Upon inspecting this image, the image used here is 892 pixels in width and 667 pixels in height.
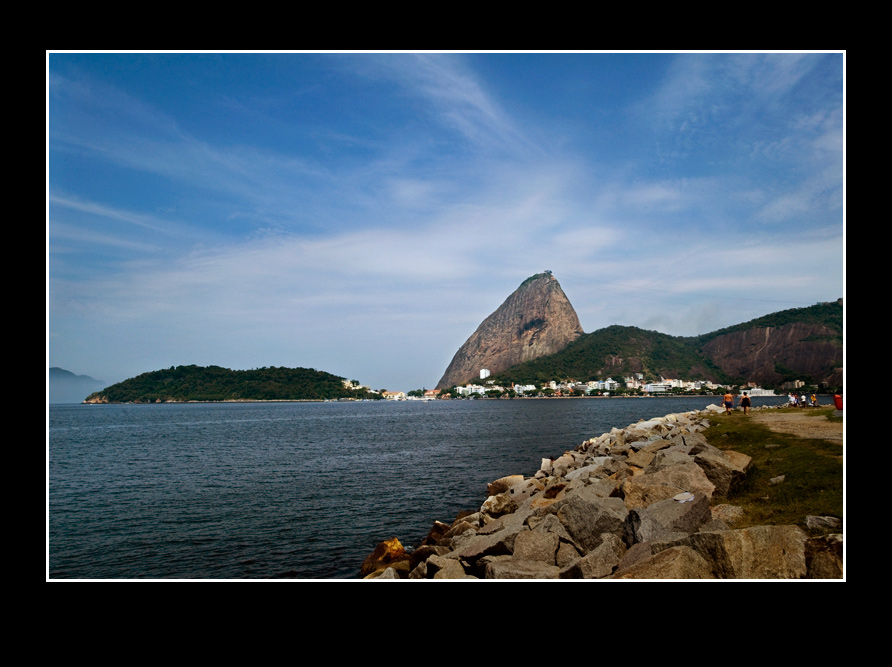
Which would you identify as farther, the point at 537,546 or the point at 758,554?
the point at 537,546

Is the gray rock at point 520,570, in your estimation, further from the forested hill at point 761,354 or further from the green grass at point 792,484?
the forested hill at point 761,354

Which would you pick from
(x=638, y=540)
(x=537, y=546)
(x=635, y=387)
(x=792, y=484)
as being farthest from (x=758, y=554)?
(x=635, y=387)

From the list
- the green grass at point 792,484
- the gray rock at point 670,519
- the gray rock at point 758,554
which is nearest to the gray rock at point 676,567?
the gray rock at point 758,554

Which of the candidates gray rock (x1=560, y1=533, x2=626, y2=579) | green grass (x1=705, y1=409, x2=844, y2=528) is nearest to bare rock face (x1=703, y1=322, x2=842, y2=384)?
green grass (x1=705, y1=409, x2=844, y2=528)

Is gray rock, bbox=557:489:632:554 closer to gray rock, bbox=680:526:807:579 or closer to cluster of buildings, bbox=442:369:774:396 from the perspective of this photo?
gray rock, bbox=680:526:807:579

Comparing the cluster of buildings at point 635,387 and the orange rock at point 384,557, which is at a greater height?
the orange rock at point 384,557

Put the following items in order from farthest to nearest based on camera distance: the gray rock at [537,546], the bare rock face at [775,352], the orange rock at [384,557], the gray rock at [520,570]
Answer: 1. the bare rock face at [775,352]
2. the orange rock at [384,557]
3. the gray rock at [537,546]
4. the gray rock at [520,570]

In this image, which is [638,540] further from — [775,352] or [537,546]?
[775,352]
